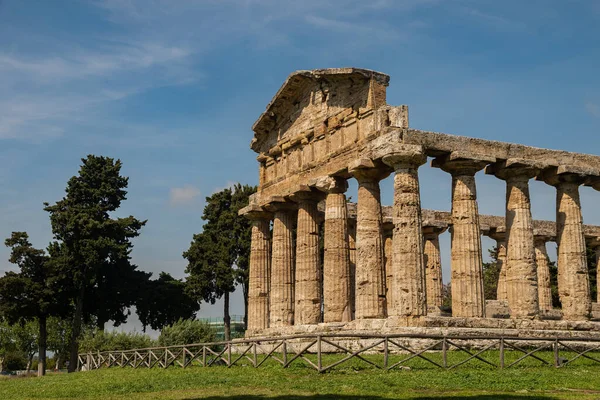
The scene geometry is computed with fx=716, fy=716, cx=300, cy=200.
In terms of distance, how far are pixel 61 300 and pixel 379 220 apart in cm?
3059

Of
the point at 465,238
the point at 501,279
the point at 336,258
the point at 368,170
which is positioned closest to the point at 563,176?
the point at 465,238

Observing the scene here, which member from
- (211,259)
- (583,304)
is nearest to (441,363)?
(583,304)

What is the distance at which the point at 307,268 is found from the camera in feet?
107

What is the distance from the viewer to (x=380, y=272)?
1121 inches

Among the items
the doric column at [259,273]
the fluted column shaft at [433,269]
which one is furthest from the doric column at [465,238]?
the doric column at [259,273]

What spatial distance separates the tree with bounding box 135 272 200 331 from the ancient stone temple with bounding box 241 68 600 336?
19988 millimetres

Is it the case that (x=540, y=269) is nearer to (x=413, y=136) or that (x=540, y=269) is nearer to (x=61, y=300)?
(x=413, y=136)

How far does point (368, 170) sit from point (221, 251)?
87.7 feet

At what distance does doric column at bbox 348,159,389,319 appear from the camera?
28.2 metres

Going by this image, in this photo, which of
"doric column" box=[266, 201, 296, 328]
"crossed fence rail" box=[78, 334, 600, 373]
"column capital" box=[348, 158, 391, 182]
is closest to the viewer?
"crossed fence rail" box=[78, 334, 600, 373]

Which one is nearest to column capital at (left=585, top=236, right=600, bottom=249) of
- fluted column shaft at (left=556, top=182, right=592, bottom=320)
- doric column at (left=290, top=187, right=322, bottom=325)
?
fluted column shaft at (left=556, top=182, right=592, bottom=320)

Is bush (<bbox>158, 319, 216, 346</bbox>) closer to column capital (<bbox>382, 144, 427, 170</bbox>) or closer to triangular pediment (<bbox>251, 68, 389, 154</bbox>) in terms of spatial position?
triangular pediment (<bbox>251, 68, 389, 154</bbox>)

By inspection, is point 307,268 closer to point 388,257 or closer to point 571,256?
point 388,257

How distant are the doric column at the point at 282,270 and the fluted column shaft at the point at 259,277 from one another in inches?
32.7
